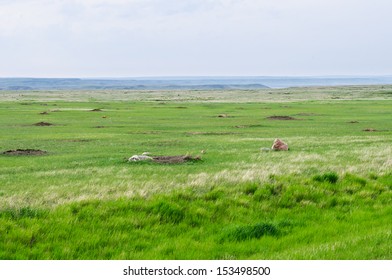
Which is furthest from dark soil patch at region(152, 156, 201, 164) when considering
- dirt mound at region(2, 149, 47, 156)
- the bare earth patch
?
dirt mound at region(2, 149, 47, 156)

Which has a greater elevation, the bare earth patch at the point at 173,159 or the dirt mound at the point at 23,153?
the bare earth patch at the point at 173,159

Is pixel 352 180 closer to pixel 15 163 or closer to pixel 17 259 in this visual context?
pixel 17 259

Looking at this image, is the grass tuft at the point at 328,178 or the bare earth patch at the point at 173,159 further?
the bare earth patch at the point at 173,159

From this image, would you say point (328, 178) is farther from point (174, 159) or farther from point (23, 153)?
point (23, 153)

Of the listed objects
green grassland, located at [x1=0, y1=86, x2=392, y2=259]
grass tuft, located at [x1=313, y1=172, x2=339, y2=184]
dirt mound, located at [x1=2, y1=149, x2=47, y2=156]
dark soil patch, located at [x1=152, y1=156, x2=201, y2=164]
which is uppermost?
grass tuft, located at [x1=313, y1=172, x2=339, y2=184]

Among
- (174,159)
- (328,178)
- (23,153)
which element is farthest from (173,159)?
(23,153)

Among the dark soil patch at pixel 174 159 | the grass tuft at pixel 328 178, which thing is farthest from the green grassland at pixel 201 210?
the dark soil patch at pixel 174 159

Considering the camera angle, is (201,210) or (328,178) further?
(328,178)

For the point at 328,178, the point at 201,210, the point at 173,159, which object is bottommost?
the point at 173,159

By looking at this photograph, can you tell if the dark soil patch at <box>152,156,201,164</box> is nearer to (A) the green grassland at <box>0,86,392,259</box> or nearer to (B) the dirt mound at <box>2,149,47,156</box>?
(A) the green grassland at <box>0,86,392,259</box>

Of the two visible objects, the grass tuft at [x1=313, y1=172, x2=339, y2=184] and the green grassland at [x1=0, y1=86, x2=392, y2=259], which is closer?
the green grassland at [x1=0, y1=86, x2=392, y2=259]

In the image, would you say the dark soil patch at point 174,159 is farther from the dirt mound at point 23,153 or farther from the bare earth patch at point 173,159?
the dirt mound at point 23,153

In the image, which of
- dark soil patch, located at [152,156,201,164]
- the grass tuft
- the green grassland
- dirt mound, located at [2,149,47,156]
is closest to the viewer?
the green grassland
